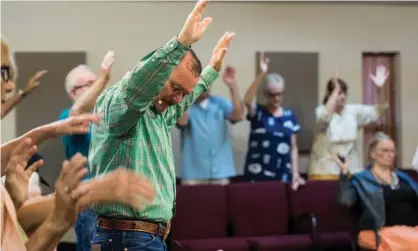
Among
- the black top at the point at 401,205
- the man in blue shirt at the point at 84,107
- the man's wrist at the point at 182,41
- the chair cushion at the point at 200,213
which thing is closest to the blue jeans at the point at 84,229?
the man in blue shirt at the point at 84,107

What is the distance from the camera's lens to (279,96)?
4.38 m

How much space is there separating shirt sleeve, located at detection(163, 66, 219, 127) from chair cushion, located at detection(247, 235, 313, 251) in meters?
1.77

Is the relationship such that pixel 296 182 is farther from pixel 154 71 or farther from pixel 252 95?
pixel 154 71

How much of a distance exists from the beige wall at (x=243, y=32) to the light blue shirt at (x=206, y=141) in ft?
2.58

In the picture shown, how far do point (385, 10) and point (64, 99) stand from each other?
3123 millimetres

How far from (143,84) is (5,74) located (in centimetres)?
43

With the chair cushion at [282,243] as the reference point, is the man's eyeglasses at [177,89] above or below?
above

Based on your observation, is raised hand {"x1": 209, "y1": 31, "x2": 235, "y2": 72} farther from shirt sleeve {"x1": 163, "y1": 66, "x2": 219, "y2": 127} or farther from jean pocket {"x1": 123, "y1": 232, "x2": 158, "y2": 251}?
jean pocket {"x1": 123, "y1": 232, "x2": 158, "y2": 251}

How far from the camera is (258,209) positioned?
165 inches

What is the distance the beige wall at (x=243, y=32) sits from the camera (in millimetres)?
4785

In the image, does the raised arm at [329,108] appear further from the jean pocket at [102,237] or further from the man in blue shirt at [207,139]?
the jean pocket at [102,237]

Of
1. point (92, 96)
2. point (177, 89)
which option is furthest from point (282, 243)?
point (177, 89)

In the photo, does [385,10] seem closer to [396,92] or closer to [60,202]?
[396,92]

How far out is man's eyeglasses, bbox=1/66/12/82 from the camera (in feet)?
4.23
